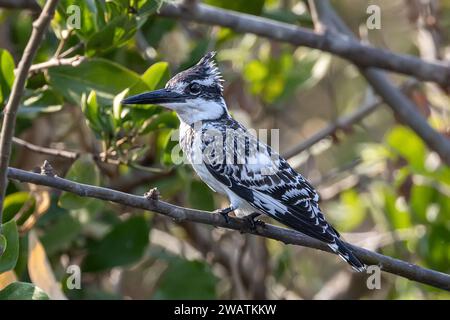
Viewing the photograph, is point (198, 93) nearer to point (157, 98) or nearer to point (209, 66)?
point (209, 66)

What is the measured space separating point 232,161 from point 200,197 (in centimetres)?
79

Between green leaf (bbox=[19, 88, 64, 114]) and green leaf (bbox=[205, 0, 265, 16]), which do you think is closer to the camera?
green leaf (bbox=[19, 88, 64, 114])

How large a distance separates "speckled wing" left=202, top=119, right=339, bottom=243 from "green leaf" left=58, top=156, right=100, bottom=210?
1.70 ft

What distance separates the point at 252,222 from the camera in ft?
12.0

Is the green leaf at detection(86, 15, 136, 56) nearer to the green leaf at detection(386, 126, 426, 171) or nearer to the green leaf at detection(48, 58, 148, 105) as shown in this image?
the green leaf at detection(48, 58, 148, 105)

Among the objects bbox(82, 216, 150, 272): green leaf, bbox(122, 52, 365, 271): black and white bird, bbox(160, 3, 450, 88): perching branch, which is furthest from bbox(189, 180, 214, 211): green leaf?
bbox(160, 3, 450, 88): perching branch

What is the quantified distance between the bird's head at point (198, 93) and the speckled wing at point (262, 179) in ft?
0.51

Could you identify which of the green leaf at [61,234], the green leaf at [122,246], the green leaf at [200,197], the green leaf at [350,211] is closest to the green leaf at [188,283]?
the green leaf at [122,246]

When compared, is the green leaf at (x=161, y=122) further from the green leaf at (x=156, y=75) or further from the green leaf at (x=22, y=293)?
the green leaf at (x=22, y=293)

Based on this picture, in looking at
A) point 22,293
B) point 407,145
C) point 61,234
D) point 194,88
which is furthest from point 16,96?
point 407,145

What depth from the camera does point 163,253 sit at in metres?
5.31

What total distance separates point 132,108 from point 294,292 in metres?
2.22

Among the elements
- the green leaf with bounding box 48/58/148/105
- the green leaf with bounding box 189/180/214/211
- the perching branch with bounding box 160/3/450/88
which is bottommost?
the green leaf with bounding box 189/180/214/211

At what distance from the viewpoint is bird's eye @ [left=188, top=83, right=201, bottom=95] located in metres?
4.26
